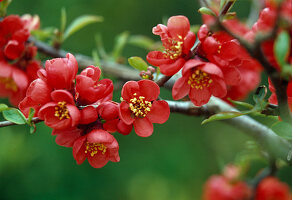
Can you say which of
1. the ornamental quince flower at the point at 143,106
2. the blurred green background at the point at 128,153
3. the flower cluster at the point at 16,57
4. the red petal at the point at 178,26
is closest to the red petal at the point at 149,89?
the ornamental quince flower at the point at 143,106

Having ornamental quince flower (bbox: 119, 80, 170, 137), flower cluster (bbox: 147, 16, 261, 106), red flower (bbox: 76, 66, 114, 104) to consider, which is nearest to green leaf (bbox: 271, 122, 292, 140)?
flower cluster (bbox: 147, 16, 261, 106)

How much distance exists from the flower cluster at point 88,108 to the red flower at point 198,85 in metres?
0.05

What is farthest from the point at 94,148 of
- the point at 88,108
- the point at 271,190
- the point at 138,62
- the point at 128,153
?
the point at 128,153

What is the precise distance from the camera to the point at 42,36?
1.17 meters

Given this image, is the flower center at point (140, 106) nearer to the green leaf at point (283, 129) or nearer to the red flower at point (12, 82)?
the green leaf at point (283, 129)

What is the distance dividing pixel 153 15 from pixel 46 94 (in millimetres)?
2585

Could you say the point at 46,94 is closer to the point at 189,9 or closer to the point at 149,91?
the point at 149,91

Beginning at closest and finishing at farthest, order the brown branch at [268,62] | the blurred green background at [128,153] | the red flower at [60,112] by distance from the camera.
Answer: the brown branch at [268,62] < the red flower at [60,112] < the blurred green background at [128,153]

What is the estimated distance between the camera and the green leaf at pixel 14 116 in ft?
2.27

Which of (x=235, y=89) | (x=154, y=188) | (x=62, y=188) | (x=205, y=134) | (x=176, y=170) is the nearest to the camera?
(x=235, y=89)

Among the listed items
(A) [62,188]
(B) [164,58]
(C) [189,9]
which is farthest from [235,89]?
(C) [189,9]

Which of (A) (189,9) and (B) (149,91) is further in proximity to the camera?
(A) (189,9)

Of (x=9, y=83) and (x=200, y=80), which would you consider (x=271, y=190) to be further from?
(x=9, y=83)

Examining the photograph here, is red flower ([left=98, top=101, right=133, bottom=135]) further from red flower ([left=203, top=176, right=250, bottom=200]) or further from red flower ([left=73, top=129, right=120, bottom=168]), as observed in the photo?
red flower ([left=203, top=176, right=250, bottom=200])
